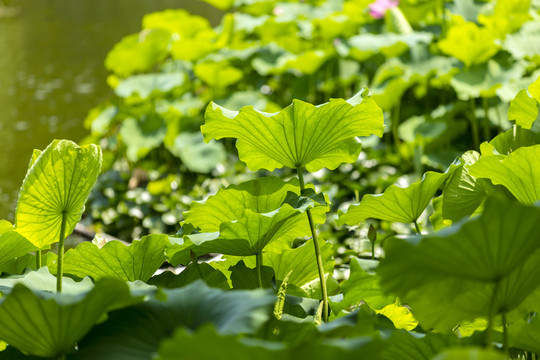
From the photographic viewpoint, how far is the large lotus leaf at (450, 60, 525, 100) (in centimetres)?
243

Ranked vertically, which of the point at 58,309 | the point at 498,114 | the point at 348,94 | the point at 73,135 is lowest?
the point at 73,135

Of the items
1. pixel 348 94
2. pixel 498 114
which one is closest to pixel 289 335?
pixel 498 114

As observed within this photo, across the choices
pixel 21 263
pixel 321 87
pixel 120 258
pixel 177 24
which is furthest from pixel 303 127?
pixel 177 24

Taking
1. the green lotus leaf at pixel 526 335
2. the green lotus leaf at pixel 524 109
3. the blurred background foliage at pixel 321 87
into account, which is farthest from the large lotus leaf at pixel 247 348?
the blurred background foliage at pixel 321 87

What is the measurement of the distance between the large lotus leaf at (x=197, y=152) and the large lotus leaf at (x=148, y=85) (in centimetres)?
32

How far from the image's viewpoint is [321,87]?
3.32 meters

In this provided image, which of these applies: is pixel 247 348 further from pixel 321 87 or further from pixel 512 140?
pixel 321 87

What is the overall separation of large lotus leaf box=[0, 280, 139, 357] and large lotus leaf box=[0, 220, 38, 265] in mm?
208

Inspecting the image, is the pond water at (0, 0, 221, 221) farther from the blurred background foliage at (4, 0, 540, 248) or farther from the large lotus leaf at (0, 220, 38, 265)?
the large lotus leaf at (0, 220, 38, 265)

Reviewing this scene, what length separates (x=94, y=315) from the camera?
0.55 meters

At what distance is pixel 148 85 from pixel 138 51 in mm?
179

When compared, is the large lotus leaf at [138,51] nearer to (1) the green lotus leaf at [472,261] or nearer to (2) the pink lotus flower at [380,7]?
(2) the pink lotus flower at [380,7]

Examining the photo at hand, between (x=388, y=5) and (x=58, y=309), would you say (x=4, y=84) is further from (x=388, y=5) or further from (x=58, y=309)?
(x=58, y=309)

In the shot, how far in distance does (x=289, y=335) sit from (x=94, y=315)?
15 centimetres
